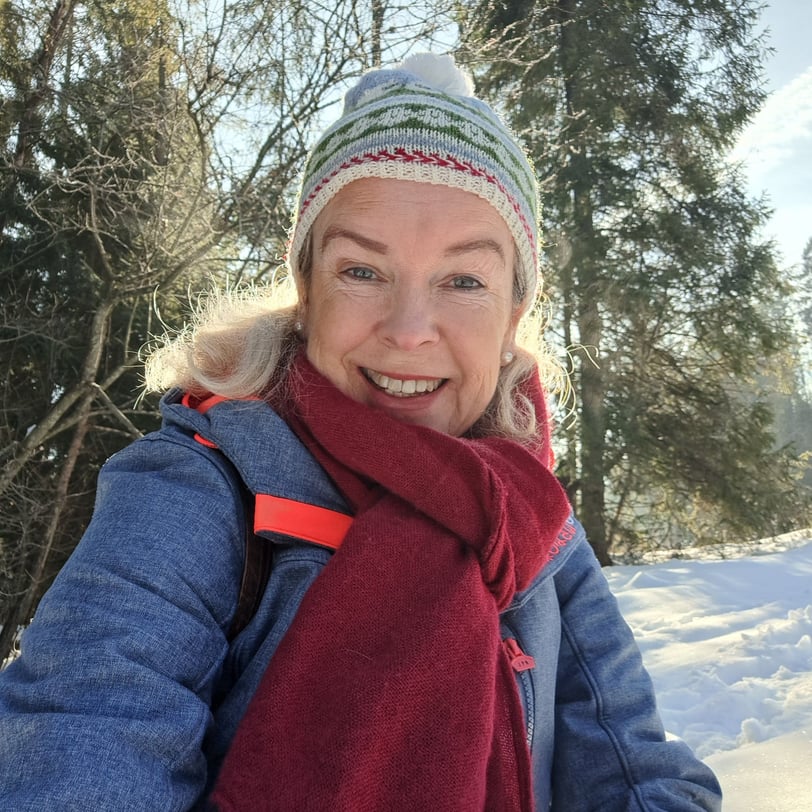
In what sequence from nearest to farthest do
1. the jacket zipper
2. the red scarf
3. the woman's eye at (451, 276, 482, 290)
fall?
1. the red scarf
2. the jacket zipper
3. the woman's eye at (451, 276, 482, 290)

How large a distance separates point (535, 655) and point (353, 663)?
488 millimetres

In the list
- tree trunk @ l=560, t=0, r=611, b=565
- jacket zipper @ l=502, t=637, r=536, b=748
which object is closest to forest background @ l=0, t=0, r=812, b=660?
tree trunk @ l=560, t=0, r=611, b=565

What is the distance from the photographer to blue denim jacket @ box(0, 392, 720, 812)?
0.84m

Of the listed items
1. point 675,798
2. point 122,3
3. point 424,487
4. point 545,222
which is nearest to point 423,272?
point 424,487

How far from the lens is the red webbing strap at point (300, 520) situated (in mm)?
1108

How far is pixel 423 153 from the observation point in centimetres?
134

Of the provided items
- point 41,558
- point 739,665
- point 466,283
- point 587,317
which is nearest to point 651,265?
point 587,317

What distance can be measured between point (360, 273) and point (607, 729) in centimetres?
105

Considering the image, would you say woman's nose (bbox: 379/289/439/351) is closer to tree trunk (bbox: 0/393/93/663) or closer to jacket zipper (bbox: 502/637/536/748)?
jacket zipper (bbox: 502/637/536/748)

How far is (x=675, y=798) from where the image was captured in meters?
1.27

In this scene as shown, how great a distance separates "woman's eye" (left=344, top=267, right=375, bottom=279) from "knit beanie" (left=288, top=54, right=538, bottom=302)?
16 centimetres

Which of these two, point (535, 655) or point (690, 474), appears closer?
point (535, 655)

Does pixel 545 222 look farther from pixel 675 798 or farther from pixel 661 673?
pixel 675 798

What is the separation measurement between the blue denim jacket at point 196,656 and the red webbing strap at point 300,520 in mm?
20
